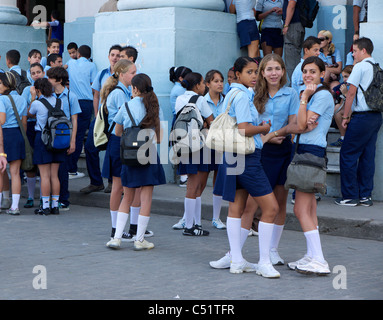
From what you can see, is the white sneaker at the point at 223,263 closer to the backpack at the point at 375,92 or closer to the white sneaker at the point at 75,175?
the backpack at the point at 375,92

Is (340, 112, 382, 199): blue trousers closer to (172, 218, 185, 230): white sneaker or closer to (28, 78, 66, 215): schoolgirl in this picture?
(172, 218, 185, 230): white sneaker

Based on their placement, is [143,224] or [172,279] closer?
[172,279]

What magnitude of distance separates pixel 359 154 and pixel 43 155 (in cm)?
399

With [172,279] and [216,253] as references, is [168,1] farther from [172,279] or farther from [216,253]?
[172,279]

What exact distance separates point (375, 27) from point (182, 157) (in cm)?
339

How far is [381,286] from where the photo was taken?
5957 mm

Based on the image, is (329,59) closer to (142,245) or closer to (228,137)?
(142,245)

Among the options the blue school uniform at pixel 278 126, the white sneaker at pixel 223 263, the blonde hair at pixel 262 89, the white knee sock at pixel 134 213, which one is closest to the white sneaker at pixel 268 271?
the white sneaker at pixel 223 263

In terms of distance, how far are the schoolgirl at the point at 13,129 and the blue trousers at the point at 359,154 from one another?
4.15 metres

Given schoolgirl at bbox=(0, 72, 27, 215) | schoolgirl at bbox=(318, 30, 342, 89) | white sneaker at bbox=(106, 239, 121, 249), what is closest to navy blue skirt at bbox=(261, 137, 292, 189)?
white sneaker at bbox=(106, 239, 121, 249)

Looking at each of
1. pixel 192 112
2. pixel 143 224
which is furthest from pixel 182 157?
pixel 143 224

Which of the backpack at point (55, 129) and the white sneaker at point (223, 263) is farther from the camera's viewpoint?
the backpack at point (55, 129)

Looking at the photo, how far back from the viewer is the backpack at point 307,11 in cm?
1205
